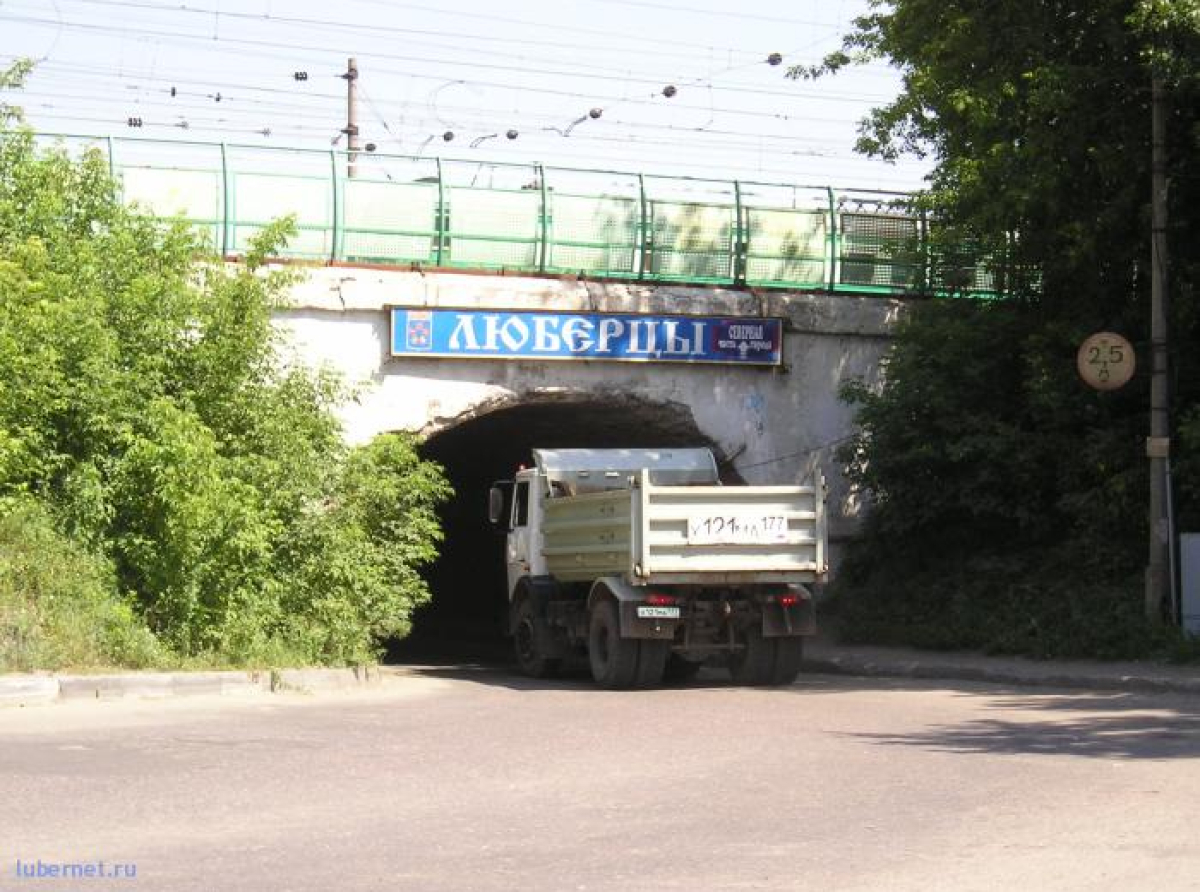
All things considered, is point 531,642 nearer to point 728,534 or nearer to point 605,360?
point 728,534

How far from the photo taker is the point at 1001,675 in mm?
18516

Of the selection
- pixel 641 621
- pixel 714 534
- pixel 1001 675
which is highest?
pixel 714 534

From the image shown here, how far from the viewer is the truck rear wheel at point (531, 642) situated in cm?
2036

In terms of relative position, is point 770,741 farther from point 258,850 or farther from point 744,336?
point 744,336

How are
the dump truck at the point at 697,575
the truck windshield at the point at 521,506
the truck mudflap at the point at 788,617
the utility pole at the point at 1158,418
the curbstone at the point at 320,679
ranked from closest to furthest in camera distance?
the curbstone at the point at 320,679 < the dump truck at the point at 697,575 < the truck mudflap at the point at 788,617 < the utility pole at the point at 1158,418 < the truck windshield at the point at 521,506

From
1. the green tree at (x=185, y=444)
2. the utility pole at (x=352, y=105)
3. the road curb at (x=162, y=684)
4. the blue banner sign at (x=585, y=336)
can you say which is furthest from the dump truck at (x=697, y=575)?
the utility pole at (x=352, y=105)

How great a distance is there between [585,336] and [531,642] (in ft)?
18.3

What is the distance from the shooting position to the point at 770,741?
39.5ft

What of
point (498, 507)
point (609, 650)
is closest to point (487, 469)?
point (498, 507)

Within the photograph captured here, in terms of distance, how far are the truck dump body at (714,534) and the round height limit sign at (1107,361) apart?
4.72 metres

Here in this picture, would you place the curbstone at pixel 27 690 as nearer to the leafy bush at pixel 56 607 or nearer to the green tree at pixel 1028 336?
the leafy bush at pixel 56 607

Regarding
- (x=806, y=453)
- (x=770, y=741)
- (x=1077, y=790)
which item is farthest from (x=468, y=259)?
(x=1077, y=790)

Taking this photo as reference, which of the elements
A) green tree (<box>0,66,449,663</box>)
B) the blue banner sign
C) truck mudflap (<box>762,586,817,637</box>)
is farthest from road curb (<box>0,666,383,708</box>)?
the blue banner sign

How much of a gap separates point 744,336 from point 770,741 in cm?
1408
